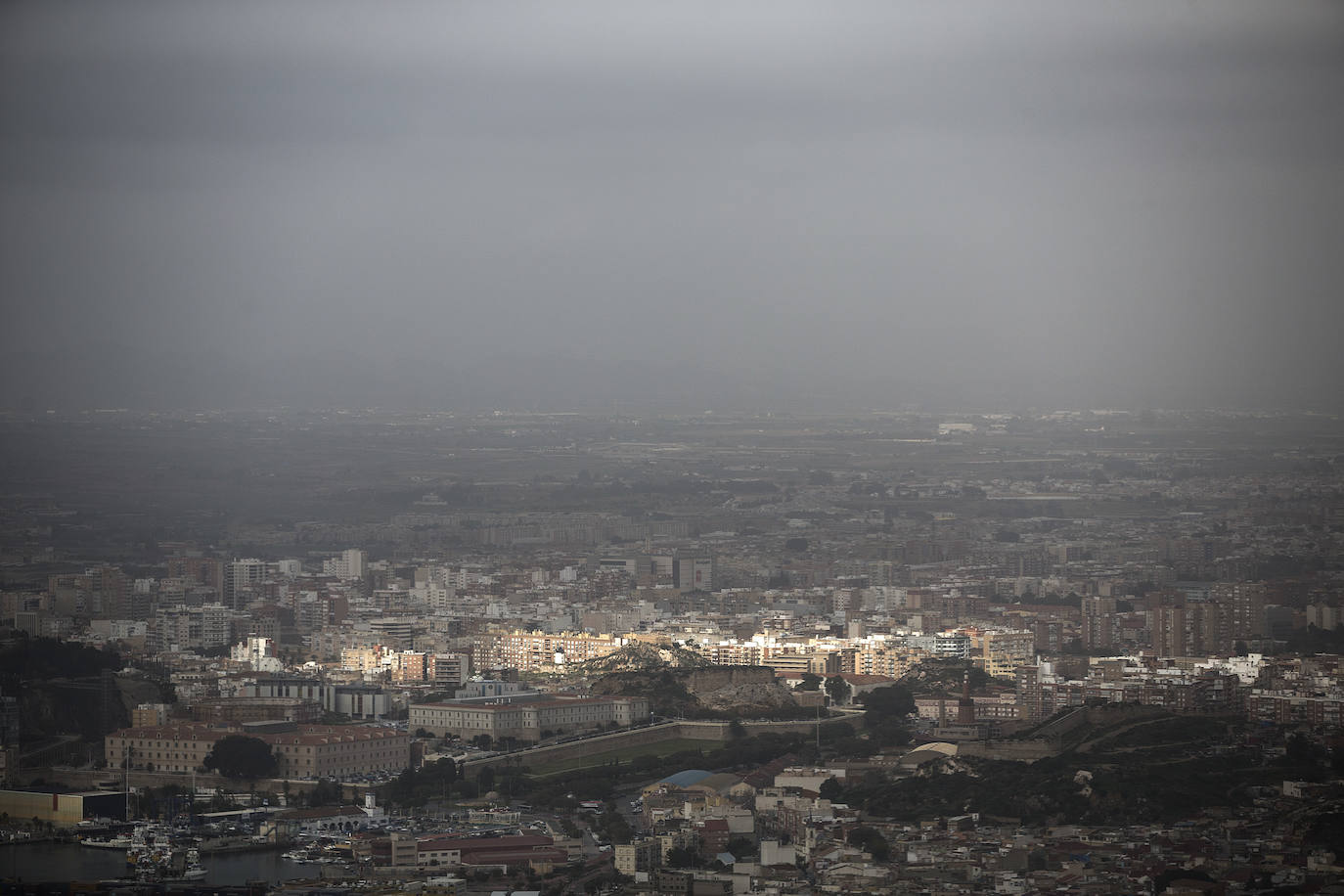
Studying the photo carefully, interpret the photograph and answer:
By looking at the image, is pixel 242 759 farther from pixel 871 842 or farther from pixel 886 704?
pixel 886 704

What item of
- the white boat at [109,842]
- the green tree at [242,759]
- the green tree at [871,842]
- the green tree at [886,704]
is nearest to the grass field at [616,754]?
the green tree at [886,704]

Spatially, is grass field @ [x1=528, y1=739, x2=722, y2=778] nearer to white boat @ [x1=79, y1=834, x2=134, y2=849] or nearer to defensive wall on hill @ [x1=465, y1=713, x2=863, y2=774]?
defensive wall on hill @ [x1=465, y1=713, x2=863, y2=774]

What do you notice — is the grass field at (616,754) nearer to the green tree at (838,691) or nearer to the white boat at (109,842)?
the green tree at (838,691)

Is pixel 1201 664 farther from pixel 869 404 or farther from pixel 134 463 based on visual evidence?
pixel 869 404

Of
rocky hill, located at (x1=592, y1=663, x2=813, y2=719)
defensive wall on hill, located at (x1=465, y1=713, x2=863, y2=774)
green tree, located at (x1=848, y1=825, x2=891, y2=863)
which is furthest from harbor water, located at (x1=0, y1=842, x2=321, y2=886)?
rocky hill, located at (x1=592, y1=663, x2=813, y2=719)

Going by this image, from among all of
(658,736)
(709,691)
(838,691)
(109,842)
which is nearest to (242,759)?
(109,842)
